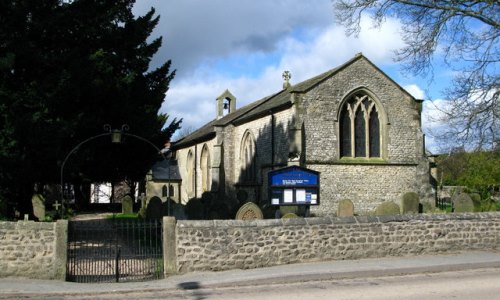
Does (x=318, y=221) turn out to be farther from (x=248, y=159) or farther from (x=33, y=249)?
(x=248, y=159)

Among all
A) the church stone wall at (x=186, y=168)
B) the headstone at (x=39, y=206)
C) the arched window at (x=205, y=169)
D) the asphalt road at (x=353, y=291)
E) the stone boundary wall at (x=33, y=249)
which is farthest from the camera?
the church stone wall at (x=186, y=168)

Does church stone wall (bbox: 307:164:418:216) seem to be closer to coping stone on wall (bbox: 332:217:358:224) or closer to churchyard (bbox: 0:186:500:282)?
churchyard (bbox: 0:186:500:282)

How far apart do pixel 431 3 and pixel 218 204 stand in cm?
1077

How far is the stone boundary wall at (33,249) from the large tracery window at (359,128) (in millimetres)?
18734

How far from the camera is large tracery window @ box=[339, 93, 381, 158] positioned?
28000 millimetres

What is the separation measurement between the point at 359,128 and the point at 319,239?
1604 centimetres

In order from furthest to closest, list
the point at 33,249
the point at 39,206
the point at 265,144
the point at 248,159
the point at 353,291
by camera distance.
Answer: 1. the point at 248,159
2. the point at 265,144
3. the point at 39,206
4. the point at 33,249
5. the point at 353,291

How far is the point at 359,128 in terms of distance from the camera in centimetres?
2842

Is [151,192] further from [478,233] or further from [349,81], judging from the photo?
[478,233]

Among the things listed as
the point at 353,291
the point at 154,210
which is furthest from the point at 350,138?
the point at 353,291

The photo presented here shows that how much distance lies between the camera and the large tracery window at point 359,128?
2800 centimetres

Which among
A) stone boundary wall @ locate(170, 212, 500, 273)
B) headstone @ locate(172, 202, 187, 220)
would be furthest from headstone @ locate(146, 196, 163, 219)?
stone boundary wall @ locate(170, 212, 500, 273)

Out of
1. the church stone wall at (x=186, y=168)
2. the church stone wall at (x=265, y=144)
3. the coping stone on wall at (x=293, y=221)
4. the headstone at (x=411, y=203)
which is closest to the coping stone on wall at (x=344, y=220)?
the coping stone on wall at (x=293, y=221)

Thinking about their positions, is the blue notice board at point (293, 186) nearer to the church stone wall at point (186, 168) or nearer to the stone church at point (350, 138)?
the stone church at point (350, 138)
